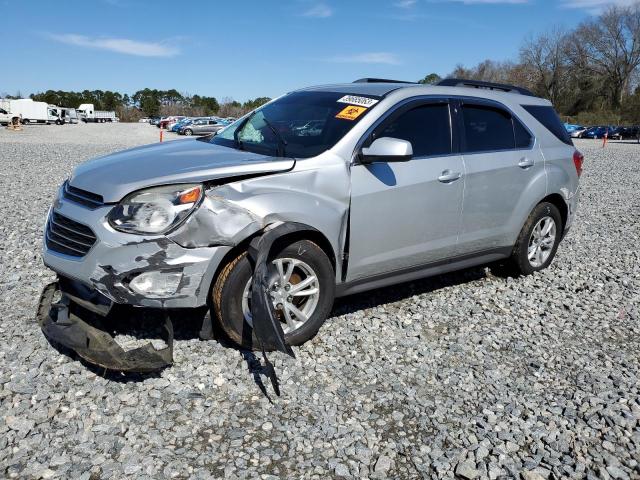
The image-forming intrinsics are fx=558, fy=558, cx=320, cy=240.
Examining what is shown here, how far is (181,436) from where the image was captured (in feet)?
9.53

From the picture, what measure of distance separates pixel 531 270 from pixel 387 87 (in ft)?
8.24

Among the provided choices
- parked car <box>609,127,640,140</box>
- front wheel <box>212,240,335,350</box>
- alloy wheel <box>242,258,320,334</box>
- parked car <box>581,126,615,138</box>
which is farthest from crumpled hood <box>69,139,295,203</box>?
parked car <box>581,126,615,138</box>

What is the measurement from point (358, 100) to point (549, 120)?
2.41 metres

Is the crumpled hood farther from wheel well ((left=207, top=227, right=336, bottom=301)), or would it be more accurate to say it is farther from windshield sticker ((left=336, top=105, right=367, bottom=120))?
windshield sticker ((left=336, top=105, right=367, bottom=120))

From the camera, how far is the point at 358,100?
4.36 metres

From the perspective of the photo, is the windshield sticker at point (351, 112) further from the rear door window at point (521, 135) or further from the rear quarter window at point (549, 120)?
the rear quarter window at point (549, 120)

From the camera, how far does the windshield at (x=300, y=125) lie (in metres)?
4.08

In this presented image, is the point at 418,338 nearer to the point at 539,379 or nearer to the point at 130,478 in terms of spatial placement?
the point at 539,379

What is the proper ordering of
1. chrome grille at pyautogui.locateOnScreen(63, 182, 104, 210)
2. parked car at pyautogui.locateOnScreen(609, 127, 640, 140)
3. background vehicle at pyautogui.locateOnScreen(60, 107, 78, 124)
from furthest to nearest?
background vehicle at pyautogui.locateOnScreen(60, 107, 78, 124)
parked car at pyautogui.locateOnScreen(609, 127, 640, 140)
chrome grille at pyautogui.locateOnScreen(63, 182, 104, 210)

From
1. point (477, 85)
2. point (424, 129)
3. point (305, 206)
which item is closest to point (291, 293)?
point (305, 206)

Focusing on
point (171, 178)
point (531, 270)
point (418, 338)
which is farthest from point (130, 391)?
point (531, 270)

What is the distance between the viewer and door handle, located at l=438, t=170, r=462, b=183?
446 cm

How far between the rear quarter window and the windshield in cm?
209

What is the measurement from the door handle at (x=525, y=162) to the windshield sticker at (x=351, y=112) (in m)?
1.80
